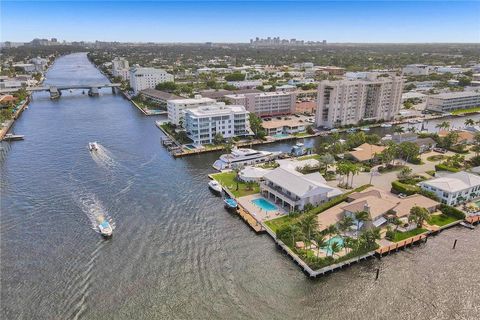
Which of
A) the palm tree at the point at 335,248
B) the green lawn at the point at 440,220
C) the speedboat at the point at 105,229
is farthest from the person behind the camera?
the green lawn at the point at 440,220

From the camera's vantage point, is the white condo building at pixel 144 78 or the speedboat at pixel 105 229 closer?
the speedboat at pixel 105 229

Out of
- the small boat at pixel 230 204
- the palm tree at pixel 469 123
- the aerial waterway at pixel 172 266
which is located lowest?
the aerial waterway at pixel 172 266

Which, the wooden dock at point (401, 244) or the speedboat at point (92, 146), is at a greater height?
the speedboat at point (92, 146)

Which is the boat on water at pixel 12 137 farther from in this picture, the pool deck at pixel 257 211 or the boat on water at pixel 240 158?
the pool deck at pixel 257 211

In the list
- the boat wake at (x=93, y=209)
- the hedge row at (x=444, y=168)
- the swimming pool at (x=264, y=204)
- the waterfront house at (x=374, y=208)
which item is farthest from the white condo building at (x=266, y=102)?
the boat wake at (x=93, y=209)

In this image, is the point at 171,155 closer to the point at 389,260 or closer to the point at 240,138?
the point at 240,138

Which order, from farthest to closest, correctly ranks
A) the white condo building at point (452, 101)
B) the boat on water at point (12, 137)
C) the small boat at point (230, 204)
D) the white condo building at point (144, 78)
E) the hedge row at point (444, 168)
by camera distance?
the white condo building at point (144, 78) < the white condo building at point (452, 101) < the boat on water at point (12, 137) < the hedge row at point (444, 168) < the small boat at point (230, 204)
